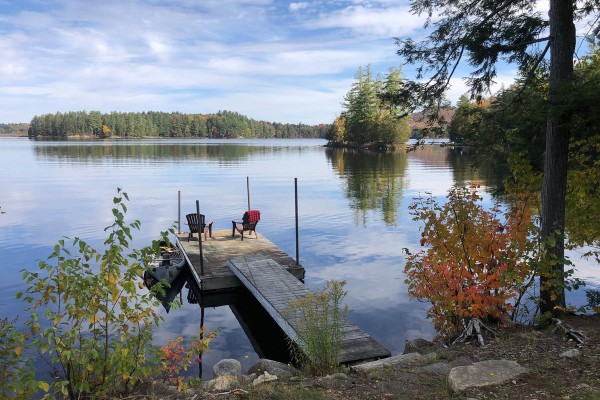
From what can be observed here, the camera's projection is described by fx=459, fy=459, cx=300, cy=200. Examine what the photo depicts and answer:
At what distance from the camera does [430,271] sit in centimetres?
725

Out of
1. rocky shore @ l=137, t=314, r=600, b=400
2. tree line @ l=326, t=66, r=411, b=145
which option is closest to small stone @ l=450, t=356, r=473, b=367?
rocky shore @ l=137, t=314, r=600, b=400

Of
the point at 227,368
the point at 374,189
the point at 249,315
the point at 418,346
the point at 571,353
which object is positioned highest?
the point at 571,353

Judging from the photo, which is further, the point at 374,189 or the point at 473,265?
the point at 374,189

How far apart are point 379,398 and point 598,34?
651 centimetres

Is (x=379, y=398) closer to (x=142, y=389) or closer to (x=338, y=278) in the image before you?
(x=142, y=389)

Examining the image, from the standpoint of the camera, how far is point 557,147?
712 centimetres

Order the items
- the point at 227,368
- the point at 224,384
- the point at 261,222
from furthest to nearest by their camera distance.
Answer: the point at 261,222 → the point at 227,368 → the point at 224,384

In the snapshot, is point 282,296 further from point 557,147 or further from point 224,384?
point 557,147

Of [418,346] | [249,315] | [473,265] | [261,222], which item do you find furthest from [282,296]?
[261,222]

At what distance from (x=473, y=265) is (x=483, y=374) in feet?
8.41

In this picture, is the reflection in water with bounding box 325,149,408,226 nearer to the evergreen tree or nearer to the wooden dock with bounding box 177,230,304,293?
the wooden dock with bounding box 177,230,304,293

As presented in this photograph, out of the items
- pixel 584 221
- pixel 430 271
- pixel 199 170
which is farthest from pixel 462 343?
pixel 199 170

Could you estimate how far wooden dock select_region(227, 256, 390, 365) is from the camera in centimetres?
761

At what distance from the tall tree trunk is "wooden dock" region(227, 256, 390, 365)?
2888mm
